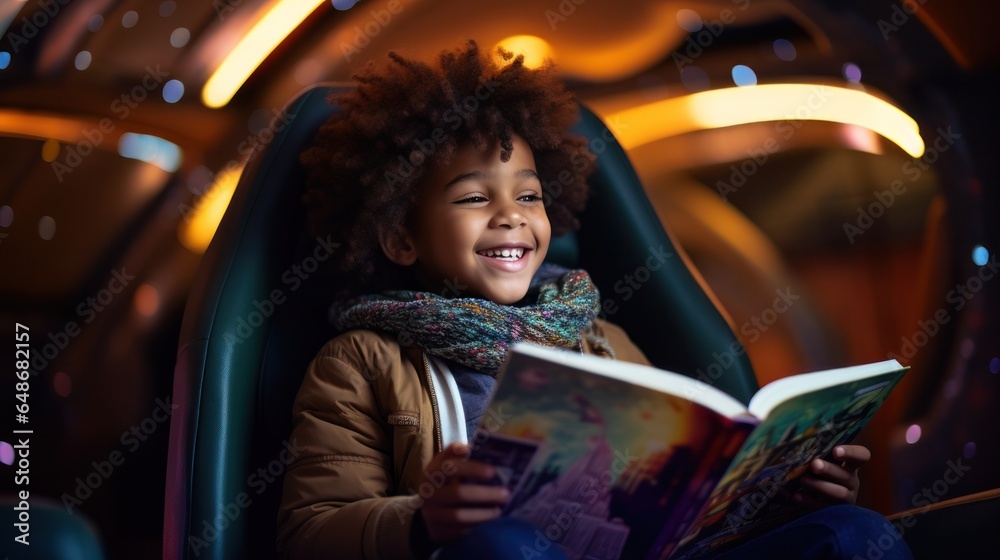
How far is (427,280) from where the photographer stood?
95 centimetres

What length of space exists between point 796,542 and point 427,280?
46 centimetres

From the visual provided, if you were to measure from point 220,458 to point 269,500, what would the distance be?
82mm

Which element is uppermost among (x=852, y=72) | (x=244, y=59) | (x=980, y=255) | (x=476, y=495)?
(x=852, y=72)

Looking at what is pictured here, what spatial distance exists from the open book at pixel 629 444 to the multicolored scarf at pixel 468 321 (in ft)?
0.85

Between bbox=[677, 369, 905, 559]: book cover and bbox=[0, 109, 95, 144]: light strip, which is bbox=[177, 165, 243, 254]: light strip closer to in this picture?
bbox=[0, 109, 95, 144]: light strip

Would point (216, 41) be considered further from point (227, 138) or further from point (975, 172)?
point (975, 172)

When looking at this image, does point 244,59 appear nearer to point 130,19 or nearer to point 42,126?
point 130,19

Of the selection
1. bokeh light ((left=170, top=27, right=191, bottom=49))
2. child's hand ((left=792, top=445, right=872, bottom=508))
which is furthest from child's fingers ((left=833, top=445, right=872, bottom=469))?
bokeh light ((left=170, top=27, right=191, bottom=49))

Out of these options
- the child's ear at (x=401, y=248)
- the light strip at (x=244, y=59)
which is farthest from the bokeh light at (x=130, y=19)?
the child's ear at (x=401, y=248)

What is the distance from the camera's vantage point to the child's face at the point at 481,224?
883 millimetres

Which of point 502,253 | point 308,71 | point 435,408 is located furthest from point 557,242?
point 308,71

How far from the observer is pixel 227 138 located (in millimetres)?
1164

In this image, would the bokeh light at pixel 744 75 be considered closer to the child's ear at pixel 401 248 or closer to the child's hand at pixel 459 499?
the child's ear at pixel 401 248

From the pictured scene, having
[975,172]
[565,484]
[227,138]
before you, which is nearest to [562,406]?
[565,484]
